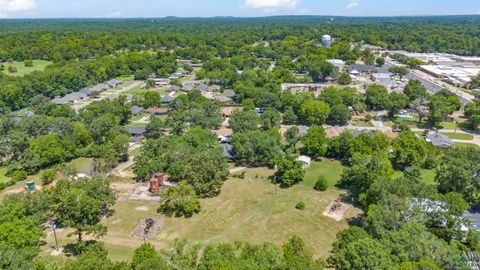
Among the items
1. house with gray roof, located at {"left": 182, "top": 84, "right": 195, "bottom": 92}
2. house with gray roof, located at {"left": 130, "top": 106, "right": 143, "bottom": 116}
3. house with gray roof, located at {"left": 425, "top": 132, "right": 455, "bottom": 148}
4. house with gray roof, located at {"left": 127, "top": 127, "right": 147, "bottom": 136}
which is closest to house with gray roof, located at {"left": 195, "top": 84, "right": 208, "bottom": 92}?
house with gray roof, located at {"left": 182, "top": 84, "right": 195, "bottom": 92}

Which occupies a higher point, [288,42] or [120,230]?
[288,42]

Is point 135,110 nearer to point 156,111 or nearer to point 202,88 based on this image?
point 156,111

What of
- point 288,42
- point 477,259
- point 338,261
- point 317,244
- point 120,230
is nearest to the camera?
point 338,261

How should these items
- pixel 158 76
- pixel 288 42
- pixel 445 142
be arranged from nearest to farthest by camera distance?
pixel 445 142
pixel 158 76
pixel 288 42

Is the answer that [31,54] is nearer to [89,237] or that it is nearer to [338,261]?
[89,237]

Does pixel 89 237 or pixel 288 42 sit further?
pixel 288 42

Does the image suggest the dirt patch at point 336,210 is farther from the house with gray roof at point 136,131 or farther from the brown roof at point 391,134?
Result: the house with gray roof at point 136,131

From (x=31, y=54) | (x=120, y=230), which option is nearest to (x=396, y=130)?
(x=120, y=230)
